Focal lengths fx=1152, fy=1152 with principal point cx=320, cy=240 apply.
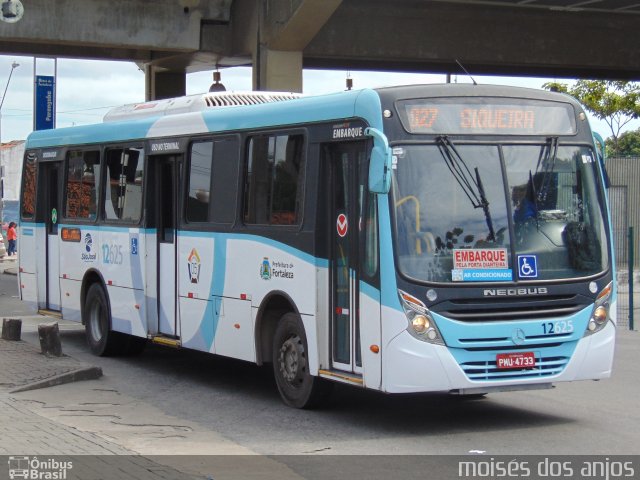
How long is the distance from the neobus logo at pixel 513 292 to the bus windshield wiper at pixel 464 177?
0.47 metres

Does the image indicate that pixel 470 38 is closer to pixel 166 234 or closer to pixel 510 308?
pixel 166 234

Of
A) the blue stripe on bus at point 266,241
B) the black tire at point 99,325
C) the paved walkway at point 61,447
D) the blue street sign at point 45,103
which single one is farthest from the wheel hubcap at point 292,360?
the blue street sign at point 45,103

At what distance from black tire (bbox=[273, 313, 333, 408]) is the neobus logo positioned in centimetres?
202

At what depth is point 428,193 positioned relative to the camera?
33.7ft

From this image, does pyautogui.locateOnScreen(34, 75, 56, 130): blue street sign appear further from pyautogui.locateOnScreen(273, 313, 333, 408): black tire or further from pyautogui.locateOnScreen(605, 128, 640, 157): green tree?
pyautogui.locateOnScreen(605, 128, 640, 157): green tree

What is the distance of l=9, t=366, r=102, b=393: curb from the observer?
41.3 ft

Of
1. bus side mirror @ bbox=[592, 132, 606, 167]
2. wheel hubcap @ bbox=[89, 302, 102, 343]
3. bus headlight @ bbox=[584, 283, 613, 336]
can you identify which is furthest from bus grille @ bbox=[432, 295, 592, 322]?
wheel hubcap @ bbox=[89, 302, 102, 343]

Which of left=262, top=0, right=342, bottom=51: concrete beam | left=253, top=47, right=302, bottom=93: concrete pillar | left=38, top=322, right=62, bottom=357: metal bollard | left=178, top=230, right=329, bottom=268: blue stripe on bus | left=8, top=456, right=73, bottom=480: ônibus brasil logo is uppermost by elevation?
left=262, top=0, right=342, bottom=51: concrete beam

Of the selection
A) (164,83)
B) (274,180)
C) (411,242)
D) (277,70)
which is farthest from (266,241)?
(164,83)

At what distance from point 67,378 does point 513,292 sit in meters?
5.60

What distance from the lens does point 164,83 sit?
118ft

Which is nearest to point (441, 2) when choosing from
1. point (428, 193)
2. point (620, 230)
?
point (620, 230)

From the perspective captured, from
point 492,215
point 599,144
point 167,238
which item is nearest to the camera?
point 492,215

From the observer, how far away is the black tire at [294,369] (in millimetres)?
11336
